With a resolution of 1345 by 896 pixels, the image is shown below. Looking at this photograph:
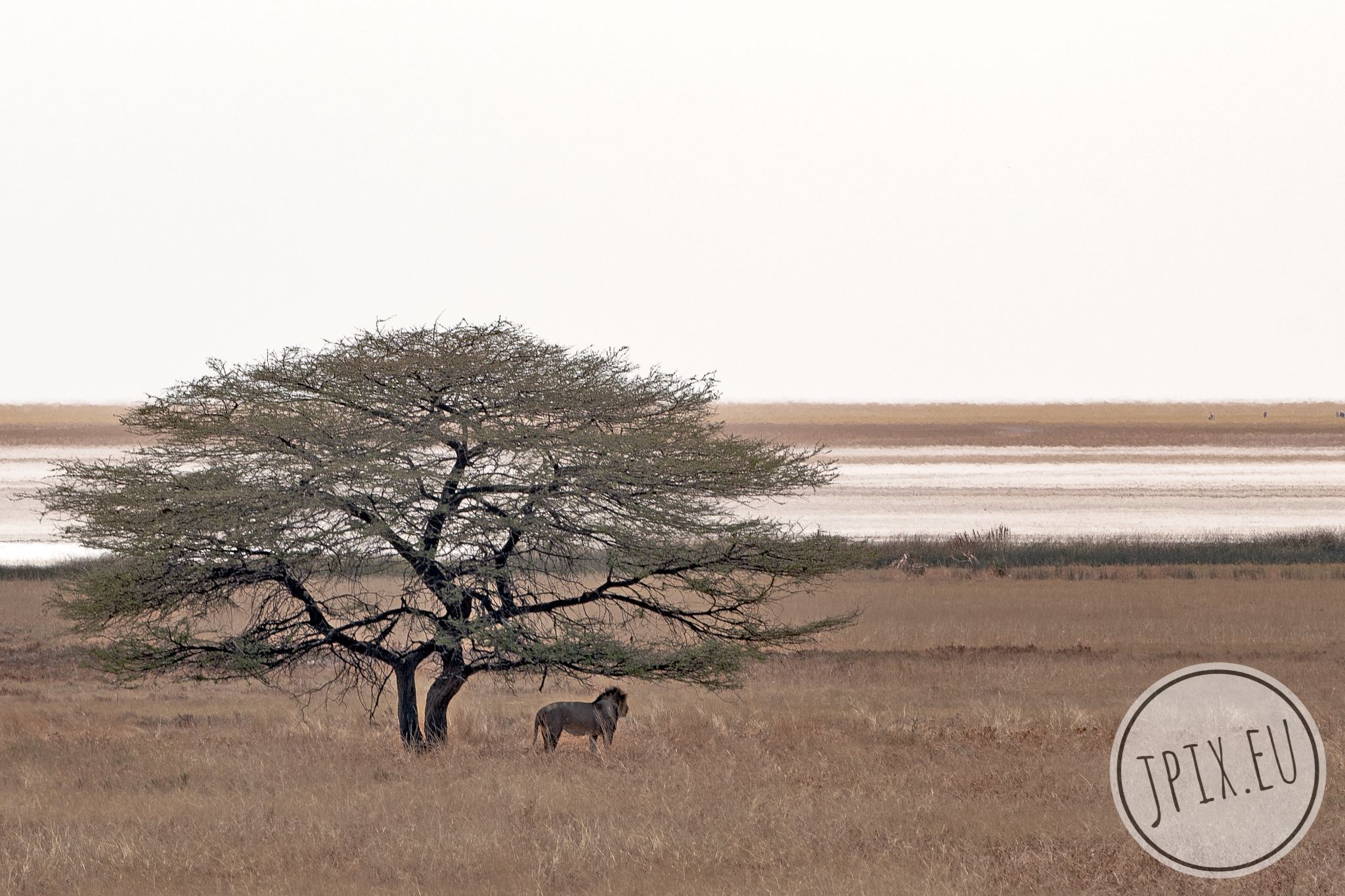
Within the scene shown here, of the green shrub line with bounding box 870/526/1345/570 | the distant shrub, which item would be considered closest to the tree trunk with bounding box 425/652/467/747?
the green shrub line with bounding box 870/526/1345/570

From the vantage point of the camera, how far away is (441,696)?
2023cm

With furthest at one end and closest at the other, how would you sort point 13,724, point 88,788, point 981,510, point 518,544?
point 981,510 < point 13,724 < point 518,544 < point 88,788

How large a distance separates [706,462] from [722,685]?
3494 millimetres

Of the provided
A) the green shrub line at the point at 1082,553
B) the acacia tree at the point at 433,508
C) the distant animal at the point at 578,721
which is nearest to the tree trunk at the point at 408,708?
the acacia tree at the point at 433,508

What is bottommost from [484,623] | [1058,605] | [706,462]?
[1058,605]

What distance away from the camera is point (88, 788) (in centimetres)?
1795

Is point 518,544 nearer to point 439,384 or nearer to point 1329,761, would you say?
point 439,384

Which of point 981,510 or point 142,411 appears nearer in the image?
point 142,411

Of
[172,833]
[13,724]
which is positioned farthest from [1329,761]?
[13,724]

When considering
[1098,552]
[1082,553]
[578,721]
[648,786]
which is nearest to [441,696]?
[578,721]

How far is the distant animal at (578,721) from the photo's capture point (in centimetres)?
1959

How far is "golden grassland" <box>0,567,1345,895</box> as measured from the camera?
Answer: 1276 centimetres

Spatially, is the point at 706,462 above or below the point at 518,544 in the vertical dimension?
above

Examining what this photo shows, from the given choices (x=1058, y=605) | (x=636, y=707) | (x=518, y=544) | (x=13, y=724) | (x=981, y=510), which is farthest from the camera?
(x=981, y=510)
